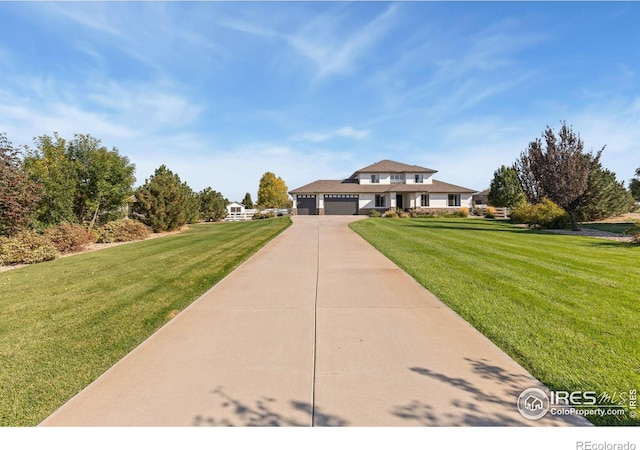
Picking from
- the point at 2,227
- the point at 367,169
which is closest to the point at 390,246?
the point at 2,227

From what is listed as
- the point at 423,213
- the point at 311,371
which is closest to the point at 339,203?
the point at 423,213

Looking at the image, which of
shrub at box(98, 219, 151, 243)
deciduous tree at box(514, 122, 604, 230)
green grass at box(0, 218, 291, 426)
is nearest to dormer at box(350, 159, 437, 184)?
deciduous tree at box(514, 122, 604, 230)

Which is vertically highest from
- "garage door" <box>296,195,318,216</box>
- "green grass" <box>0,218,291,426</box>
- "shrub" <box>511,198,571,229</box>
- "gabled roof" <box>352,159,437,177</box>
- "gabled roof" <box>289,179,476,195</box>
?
"gabled roof" <box>352,159,437,177</box>

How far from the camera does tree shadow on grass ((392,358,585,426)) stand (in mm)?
2750

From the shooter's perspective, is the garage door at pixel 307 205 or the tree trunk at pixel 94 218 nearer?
the tree trunk at pixel 94 218

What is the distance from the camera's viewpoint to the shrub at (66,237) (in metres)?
14.3

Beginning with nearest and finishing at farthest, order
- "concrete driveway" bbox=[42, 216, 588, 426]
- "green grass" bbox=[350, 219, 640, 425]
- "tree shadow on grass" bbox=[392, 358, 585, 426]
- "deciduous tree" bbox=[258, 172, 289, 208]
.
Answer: "tree shadow on grass" bbox=[392, 358, 585, 426], "concrete driveway" bbox=[42, 216, 588, 426], "green grass" bbox=[350, 219, 640, 425], "deciduous tree" bbox=[258, 172, 289, 208]

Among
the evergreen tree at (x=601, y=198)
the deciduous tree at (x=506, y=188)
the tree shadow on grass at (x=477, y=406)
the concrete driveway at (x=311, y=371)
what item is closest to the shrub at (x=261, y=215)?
the deciduous tree at (x=506, y=188)

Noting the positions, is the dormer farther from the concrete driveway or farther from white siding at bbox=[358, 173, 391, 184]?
the concrete driveway

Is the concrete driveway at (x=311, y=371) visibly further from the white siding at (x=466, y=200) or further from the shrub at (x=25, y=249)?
the white siding at (x=466, y=200)

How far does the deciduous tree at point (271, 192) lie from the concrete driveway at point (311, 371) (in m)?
58.4

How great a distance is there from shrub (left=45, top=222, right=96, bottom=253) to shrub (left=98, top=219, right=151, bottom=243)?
322 cm
